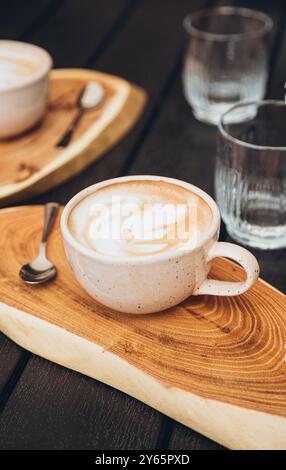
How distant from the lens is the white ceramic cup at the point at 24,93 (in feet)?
2.96

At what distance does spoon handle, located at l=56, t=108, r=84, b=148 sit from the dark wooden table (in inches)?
2.0

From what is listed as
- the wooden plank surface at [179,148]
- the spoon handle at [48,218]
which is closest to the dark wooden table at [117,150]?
the wooden plank surface at [179,148]

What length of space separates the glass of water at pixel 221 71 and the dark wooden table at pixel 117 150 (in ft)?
0.12

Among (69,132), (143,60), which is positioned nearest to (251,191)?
(69,132)

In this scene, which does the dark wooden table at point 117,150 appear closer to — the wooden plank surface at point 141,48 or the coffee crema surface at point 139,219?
the wooden plank surface at point 141,48

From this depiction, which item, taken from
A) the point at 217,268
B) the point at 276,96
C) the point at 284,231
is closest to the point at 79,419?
the point at 217,268

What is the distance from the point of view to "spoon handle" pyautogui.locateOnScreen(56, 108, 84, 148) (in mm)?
948

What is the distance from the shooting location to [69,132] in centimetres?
97

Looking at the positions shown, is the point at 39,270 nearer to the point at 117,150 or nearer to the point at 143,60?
the point at 117,150

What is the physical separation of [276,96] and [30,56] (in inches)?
16.6

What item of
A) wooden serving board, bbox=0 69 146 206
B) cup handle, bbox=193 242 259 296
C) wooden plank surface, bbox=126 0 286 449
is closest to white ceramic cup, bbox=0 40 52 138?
wooden serving board, bbox=0 69 146 206

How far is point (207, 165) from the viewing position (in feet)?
3.13

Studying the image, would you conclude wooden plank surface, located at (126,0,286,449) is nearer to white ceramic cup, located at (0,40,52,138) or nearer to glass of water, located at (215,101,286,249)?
glass of water, located at (215,101,286,249)

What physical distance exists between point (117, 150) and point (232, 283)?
43cm
